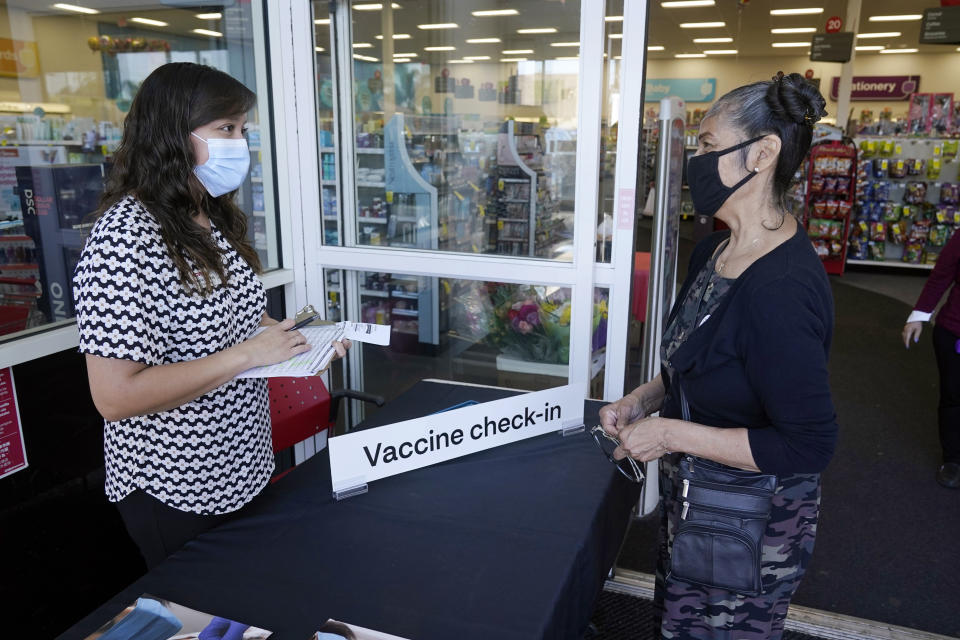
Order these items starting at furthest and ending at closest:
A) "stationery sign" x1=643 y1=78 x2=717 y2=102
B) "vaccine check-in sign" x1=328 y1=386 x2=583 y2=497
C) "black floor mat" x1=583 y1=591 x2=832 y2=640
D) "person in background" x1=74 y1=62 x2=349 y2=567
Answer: "stationery sign" x1=643 y1=78 x2=717 y2=102 < "black floor mat" x1=583 y1=591 x2=832 y2=640 < "vaccine check-in sign" x1=328 y1=386 x2=583 y2=497 < "person in background" x1=74 y1=62 x2=349 y2=567

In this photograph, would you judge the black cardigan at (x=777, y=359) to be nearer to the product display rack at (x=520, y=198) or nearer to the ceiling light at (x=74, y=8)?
the product display rack at (x=520, y=198)

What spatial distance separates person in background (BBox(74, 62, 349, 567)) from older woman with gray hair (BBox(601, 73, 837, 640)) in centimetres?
79

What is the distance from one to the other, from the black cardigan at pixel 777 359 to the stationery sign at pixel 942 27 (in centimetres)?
896

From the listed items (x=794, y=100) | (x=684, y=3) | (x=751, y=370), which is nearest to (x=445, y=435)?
(x=751, y=370)

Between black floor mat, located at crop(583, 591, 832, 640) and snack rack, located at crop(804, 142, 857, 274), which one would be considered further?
snack rack, located at crop(804, 142, 857, 274)

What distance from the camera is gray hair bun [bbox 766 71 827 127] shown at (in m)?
1.30

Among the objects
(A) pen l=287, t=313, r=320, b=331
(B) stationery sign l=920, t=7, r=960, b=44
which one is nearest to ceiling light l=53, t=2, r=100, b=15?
(A) pen l=287, t=313, r=320, b=331

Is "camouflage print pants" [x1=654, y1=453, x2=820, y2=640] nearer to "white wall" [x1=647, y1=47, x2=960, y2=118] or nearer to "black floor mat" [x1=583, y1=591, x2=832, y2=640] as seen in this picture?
"black floor mat" [x1=583, y1=591, x2=832, y2=640]

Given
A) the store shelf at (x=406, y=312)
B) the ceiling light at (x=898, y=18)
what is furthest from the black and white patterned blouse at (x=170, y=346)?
the ceiling light at (x=898, y=18)

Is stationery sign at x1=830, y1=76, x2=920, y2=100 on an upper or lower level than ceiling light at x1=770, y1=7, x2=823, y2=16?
lower

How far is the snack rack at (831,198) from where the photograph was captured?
8.55m

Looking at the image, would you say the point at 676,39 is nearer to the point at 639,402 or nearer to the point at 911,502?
the point at 911,502

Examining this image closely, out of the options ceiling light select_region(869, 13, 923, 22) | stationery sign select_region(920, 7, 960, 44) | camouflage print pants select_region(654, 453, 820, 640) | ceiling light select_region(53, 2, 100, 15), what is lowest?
camouflage print pants select_region(654, 453, 820, 640)

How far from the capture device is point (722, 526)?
1307 mm
